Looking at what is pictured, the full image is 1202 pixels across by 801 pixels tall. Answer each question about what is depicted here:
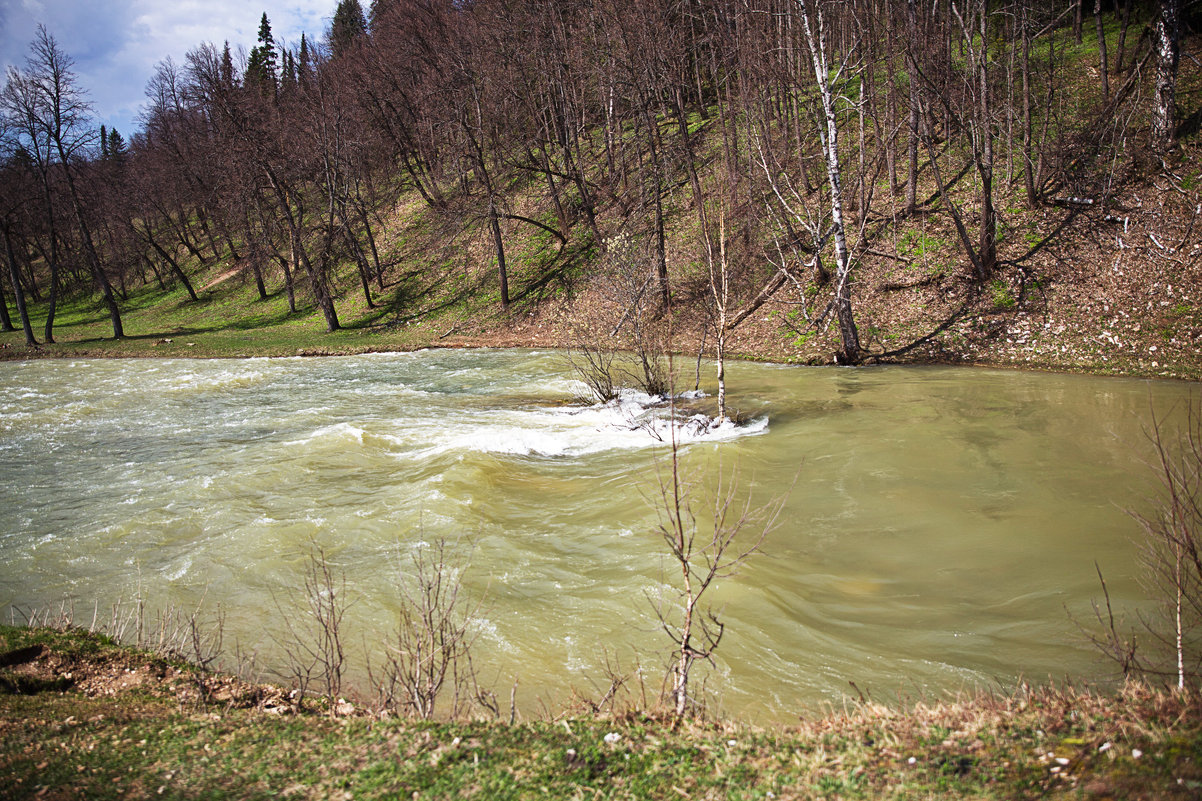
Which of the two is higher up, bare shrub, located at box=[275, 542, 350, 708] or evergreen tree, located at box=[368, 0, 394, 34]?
evergreen tree, located at box=[368, 0, 394, 34]

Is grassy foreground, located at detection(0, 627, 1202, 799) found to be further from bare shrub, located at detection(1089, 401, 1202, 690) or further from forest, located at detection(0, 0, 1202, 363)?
forest, located at detection(0, 0, 1202, 363)

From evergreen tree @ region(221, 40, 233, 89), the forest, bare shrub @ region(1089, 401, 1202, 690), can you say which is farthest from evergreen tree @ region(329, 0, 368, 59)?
bare shrub @ region(1089, 401, 1202, 690)

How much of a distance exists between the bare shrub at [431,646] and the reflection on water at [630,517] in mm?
238

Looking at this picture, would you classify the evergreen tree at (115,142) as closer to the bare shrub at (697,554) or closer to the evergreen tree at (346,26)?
the evergreen tree at (346,26)

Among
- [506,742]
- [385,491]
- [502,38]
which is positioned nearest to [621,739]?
[506,742]

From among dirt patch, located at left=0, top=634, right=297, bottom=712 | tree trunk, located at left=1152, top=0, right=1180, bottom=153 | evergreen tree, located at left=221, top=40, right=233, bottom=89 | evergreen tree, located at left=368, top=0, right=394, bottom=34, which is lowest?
dirt patch, located at left=0, top=634, right=297, bottom=712

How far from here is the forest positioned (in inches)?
674

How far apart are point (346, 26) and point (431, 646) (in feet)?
244

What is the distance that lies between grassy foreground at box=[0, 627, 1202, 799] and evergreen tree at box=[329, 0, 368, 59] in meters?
57.1

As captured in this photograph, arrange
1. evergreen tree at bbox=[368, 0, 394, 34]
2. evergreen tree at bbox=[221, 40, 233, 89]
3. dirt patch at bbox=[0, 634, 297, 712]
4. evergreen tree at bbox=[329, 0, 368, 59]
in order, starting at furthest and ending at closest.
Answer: evergreen tree at bbox=[329, 0, 368, 59], evergreen tree at bbox=[368, 0, 394, 34], evergreen tree at bbox=[221, 40, 233, 89], dirt patch at bbox=[0, 634, 297, 712]

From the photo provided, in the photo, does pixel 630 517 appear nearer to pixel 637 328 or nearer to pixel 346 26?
pixel 637 328

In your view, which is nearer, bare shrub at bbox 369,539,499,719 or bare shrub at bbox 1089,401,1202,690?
bare shrub at bbox 369,539,499,719

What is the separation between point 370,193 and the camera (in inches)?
1603

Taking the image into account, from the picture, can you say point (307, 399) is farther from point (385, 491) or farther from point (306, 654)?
point (306, 654)
